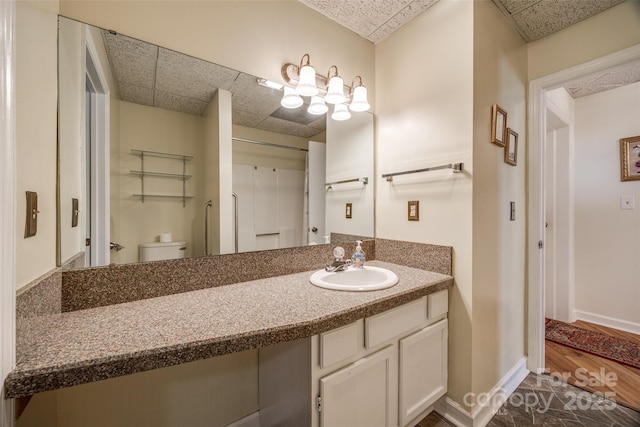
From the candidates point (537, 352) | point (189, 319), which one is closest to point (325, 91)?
point (189, 319)

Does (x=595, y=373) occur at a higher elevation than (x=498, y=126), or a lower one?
lower

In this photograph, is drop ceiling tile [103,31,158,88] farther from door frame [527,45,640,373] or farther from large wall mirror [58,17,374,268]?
door frame [527,45,640,373]

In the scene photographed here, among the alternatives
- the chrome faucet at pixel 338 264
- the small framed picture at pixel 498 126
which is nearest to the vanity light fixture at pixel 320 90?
the small framed picture at pixel 498 126

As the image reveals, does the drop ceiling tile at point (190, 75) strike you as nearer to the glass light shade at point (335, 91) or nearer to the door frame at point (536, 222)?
the glass light shade at point (335, 91)

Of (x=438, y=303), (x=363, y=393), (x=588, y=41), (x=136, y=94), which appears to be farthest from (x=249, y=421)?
(x=588, y=41)

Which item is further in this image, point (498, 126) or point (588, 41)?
point (588, 41)

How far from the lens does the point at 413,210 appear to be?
63.1 inches

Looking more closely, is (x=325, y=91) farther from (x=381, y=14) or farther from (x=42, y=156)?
(x=42, y=156)

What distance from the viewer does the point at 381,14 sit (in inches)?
62.2

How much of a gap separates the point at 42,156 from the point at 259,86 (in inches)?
36.5

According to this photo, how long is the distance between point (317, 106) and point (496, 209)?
49.0 inches

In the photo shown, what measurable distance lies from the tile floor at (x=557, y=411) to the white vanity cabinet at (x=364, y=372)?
40cm

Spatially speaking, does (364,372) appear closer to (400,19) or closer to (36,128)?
(36,128)

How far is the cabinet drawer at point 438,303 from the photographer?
132 centimetres
